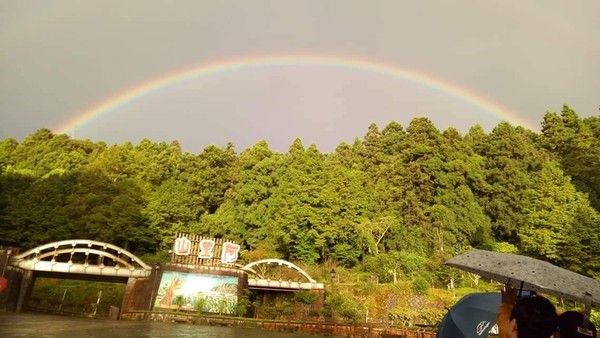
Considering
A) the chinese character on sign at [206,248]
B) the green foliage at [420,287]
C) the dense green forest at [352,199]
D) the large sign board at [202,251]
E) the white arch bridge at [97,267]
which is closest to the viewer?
the white arch bridge at [97,267]

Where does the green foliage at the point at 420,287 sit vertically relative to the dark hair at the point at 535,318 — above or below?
above

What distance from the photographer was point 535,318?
2.65 m

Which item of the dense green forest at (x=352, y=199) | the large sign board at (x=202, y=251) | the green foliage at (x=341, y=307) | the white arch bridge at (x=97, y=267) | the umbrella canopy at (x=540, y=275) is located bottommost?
the green foliage at (x=341, y=307)

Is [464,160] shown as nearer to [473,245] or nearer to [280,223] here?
[473,245]

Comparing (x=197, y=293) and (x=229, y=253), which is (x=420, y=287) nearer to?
(x=229, y=253)

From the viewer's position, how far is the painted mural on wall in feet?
78.8

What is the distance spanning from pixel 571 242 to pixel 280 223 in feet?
73.6

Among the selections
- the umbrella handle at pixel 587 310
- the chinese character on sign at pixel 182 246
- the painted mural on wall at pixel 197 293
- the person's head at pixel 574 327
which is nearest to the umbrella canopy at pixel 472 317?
the umbrella handle at pixel 587 310

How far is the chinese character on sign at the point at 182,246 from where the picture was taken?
26078mm

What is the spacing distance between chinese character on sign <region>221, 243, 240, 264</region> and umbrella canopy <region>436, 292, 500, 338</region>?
2344 centimetres

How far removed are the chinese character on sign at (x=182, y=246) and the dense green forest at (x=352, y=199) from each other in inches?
362

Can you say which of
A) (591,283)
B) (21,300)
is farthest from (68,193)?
(591,283)

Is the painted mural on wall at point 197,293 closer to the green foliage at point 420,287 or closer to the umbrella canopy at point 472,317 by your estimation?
the green foliage at point 420,287

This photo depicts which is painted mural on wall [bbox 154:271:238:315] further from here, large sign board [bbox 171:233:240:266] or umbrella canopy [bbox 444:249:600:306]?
umbrella canopy [bbox 444:249:600:306]
